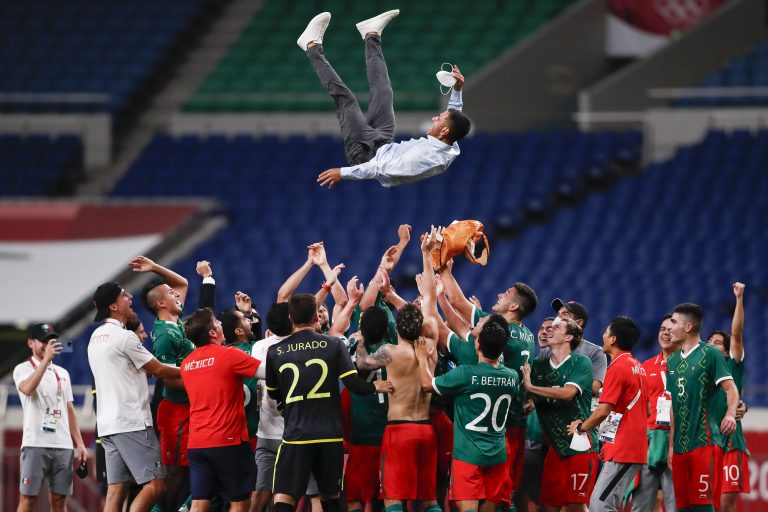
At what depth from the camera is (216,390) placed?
9688mm

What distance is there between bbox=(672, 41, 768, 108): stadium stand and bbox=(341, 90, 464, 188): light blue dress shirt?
42.4ft

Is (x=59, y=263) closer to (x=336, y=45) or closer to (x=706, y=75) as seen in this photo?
(x=336, y=45)

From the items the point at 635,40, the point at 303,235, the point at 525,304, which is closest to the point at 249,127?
the point at 303,235

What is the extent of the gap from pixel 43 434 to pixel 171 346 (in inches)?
67.2

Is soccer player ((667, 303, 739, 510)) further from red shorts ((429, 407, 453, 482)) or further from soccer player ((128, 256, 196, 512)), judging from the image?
soccer player ((128, 256, 196, 512))

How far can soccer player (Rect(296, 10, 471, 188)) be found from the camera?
10.4 metres

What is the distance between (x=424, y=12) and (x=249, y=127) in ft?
14.5

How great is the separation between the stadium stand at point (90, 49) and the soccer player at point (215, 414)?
1566 centimetres

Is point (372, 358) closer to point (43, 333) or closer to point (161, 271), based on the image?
point (161, 271)

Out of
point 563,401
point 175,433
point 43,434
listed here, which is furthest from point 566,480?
point 43,434

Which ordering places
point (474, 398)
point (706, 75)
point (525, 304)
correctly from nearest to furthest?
1. point (474, 398)
2. point (525, 304)
3. point (706, 75)

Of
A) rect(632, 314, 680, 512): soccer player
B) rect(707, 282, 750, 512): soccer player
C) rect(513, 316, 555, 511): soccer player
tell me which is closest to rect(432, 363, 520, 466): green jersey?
rect(513, 316, 555, 511): soccer player

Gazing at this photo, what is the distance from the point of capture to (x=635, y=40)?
24.6 metres

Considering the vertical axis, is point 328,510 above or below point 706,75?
below
